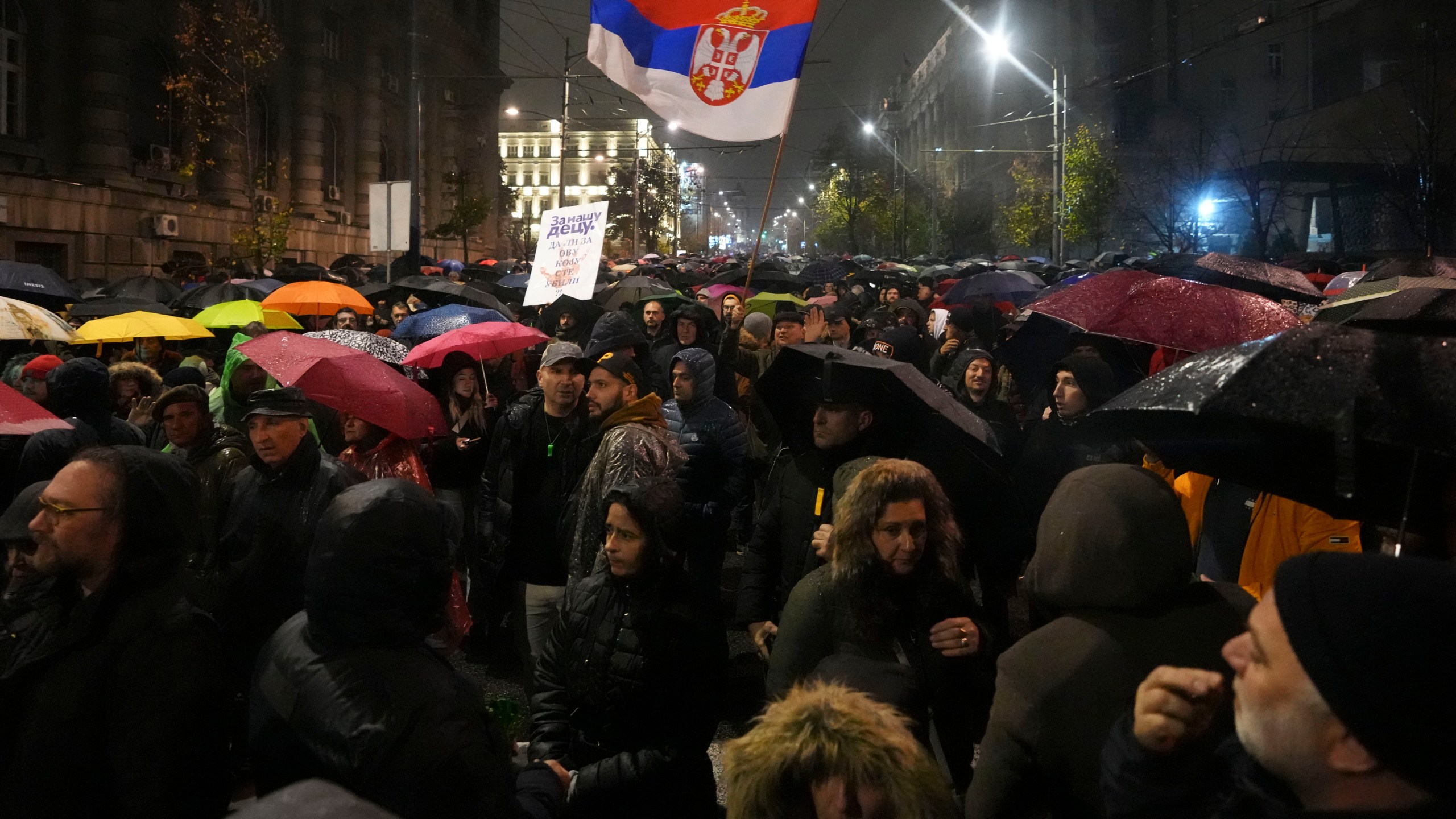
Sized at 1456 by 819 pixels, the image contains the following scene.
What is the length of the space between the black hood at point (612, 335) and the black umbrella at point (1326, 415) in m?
5.02

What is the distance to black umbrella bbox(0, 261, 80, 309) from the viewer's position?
37.0 feet

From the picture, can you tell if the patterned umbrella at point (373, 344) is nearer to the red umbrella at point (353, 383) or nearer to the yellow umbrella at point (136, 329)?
the red umbrella at point (353, 383)

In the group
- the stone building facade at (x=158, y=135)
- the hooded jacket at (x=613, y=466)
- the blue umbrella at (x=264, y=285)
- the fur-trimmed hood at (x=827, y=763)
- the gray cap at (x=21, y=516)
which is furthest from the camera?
the stone building facade at (x=158, y=135)

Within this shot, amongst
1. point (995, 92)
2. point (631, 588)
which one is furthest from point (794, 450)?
point (995, 92)

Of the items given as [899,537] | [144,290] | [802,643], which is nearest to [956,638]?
[899,537]

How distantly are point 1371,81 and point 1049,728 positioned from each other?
49.1 m

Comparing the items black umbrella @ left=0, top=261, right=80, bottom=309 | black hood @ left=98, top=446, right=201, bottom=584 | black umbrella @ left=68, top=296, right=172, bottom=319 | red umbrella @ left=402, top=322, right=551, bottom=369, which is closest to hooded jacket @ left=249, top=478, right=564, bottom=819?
black hood @ left=98, top=446, right=201, bottom=584

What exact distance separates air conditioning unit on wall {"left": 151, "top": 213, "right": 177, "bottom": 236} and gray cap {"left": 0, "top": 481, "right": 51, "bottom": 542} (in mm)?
27833

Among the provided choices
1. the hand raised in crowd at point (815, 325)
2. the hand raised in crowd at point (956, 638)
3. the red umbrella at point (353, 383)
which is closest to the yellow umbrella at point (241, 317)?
the hand raised in crowd at point (815, 325)

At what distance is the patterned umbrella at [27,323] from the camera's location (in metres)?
7.38

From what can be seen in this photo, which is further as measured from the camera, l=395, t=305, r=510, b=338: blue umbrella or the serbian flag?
l=395, t=305, r=510, b=338: blue umbrella

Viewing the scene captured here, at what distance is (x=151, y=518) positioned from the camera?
2.81 meters

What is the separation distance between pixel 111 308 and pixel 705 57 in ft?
24.7

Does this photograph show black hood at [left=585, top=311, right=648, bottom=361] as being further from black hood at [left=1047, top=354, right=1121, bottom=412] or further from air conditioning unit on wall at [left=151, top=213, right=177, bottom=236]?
air conditioning unit on wall at [left=151, top=213, right=177, bottom=236]
